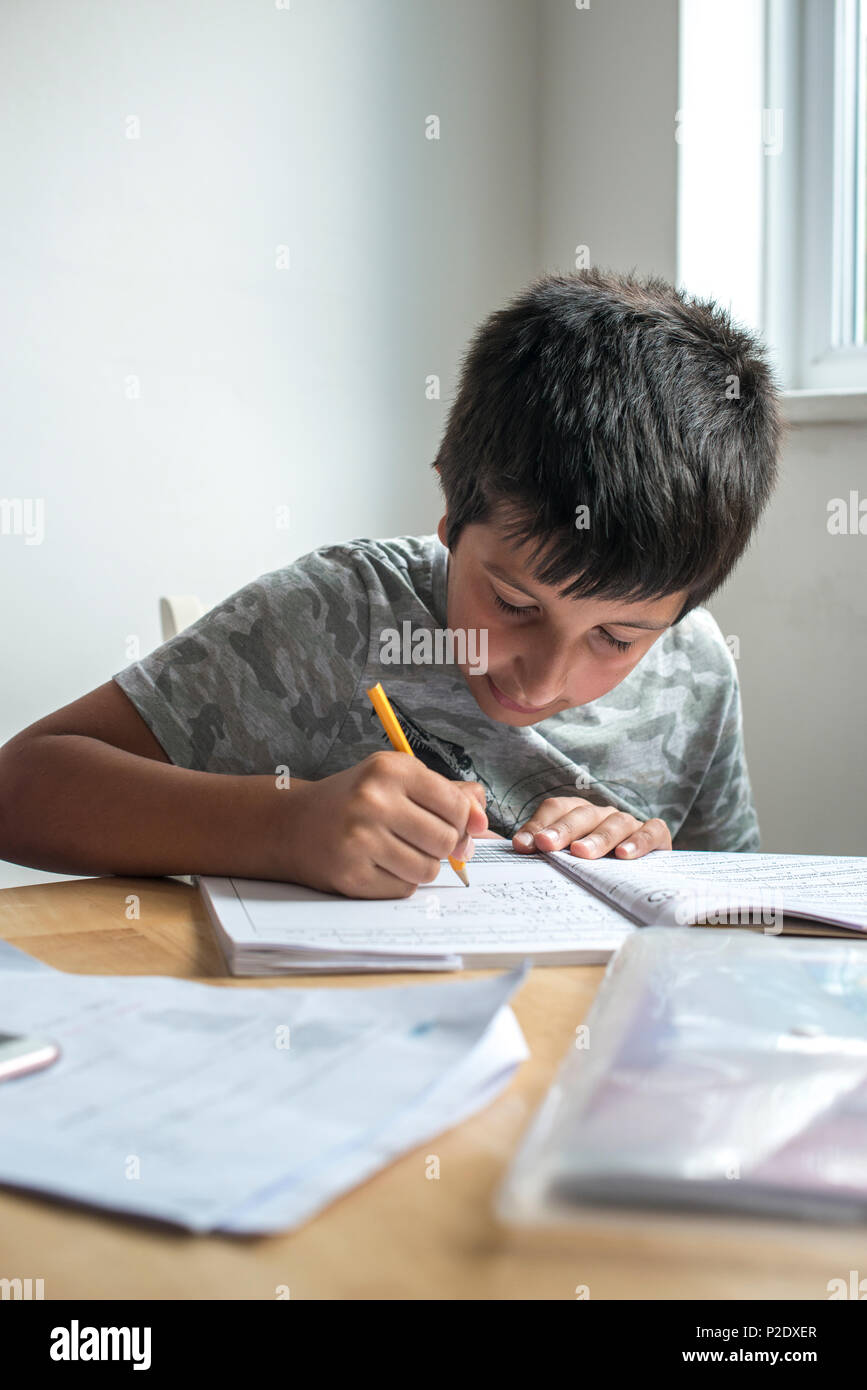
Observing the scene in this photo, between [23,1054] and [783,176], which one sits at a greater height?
[783,176]

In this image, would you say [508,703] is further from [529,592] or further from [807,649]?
[807,649]

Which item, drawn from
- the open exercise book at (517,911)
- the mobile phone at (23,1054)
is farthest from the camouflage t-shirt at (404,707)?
the mobile phone at (23,1054)

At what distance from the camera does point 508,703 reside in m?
0.88

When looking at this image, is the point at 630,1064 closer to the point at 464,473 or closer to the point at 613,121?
the point at 464,473

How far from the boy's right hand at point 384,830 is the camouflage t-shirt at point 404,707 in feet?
0.86

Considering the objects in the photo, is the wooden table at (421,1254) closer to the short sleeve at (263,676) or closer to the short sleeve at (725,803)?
the short sleeve at (263,676)

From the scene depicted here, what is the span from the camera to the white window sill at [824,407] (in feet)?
4.40

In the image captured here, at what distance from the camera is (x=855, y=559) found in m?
1.36

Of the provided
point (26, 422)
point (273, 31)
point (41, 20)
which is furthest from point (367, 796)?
point (273, 31)

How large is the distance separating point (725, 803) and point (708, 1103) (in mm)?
770

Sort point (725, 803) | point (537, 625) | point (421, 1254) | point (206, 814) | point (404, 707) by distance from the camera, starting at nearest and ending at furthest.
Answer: point (421, 1254), point (206, 814), point (537, 625), point (404, 707), point (725, 803)

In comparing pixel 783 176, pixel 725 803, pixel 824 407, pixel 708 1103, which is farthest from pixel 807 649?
pixel 708 1103

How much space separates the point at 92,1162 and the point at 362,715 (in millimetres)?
639

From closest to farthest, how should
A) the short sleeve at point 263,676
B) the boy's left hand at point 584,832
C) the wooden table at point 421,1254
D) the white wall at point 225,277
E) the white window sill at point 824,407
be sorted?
the wooden table at point 421,1254
the boy's left hand at point 584,832
the short sleeve at point 263,676
the white window sill at point 824,407
the white wall at point 225,277
